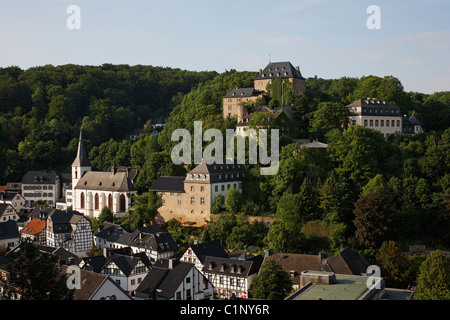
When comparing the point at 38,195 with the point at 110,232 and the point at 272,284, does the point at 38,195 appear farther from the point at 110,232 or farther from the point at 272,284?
the point at 272,284

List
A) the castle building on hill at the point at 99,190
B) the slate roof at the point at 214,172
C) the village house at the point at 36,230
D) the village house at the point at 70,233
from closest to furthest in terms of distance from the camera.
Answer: the slate roof at the point at 214,172, the village house at the point at 70,233, the village house at the point at 36,230, the castle building on hill at the point at 99,190

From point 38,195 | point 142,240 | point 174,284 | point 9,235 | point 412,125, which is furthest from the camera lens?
point 38,195

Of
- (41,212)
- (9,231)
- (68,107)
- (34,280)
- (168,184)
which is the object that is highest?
(68,107)

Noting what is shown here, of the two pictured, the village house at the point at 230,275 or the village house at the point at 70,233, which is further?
the village house at the point at 70,233

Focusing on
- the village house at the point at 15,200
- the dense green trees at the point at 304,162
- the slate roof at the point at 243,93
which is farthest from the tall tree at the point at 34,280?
the village house at the point at 15,200

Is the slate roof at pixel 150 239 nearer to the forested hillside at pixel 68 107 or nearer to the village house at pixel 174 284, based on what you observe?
the village house at pixel 174 284

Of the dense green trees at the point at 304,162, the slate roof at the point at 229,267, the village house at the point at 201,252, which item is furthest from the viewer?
the dense green trees at the point at 304,162

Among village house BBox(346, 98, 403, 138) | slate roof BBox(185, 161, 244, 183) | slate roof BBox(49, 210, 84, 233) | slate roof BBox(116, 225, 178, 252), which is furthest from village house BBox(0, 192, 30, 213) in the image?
village house BBox(346, 98, 403, 138)

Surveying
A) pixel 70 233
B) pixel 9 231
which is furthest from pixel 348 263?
pixel 9 231
